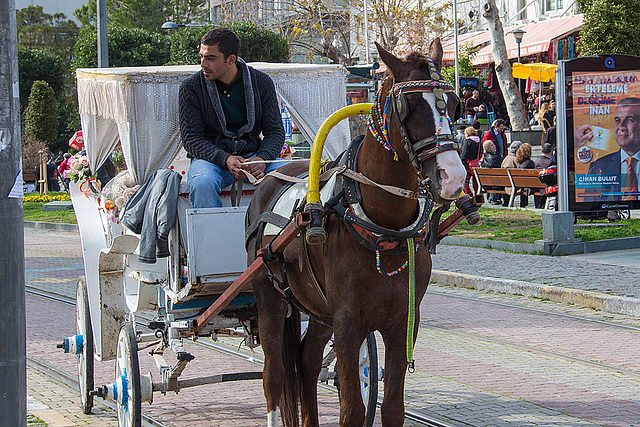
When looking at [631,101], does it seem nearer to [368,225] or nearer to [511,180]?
[511,180]

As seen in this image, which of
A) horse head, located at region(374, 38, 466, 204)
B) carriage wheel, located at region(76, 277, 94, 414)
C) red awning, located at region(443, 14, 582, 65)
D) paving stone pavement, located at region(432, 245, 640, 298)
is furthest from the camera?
red awning, located at region(443, 14, 582, 65)

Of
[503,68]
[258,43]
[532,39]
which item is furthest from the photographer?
[532,39]

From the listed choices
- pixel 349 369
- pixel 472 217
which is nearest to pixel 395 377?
pixel 349 369

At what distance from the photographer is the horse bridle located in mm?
3482

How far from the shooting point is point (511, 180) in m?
18.2

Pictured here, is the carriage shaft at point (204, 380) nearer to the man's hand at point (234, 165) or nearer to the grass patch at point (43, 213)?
the man's hand at point (234, 165)

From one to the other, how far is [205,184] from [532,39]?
84.7ft

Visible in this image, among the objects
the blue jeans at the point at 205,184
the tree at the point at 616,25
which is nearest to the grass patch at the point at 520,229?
the tree at the point at 616,25

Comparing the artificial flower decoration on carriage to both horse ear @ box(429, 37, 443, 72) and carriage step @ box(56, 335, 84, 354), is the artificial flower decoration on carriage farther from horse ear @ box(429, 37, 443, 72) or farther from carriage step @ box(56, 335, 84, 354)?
horse ear @ box(429, 37, 443, 72)

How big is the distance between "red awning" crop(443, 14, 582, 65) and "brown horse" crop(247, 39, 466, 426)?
24.5 metres

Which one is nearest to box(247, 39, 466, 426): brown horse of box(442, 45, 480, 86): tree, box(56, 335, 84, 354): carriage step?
box(56, 335, 84, 354): carriage step

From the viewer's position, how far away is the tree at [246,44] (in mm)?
26297

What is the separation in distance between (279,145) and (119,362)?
1.84 metres

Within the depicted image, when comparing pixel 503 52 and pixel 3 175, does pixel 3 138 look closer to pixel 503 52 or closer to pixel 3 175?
pixel 3 175
